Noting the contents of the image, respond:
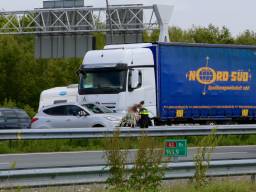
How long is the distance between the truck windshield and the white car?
1.02 m

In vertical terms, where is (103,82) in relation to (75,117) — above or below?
above

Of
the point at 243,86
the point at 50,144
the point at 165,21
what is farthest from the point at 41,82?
the point at 50,144

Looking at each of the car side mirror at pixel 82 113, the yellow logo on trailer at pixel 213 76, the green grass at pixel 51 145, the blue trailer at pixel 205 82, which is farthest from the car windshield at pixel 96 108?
the yellow logo on trailer at pixel 213 76

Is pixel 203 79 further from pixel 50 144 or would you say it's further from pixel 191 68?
pixel 50 144

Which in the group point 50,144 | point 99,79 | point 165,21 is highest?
point 165,21

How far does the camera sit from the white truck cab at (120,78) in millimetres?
28125

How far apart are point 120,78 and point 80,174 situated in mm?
17318

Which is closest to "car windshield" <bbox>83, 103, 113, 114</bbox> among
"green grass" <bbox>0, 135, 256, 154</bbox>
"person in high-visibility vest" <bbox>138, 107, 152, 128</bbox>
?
"person in high-visibility vest" <bbox>138, 107, 152, 128</bbox>

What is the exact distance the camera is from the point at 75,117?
27281 mm

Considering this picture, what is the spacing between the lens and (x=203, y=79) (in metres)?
30.8

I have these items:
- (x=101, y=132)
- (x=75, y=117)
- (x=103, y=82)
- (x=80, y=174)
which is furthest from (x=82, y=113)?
(x=80, y=174)

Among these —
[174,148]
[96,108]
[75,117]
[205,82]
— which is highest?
[205,82]

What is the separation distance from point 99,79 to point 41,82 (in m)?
43.4

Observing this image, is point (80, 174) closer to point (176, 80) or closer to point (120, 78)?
point (120, 78)
